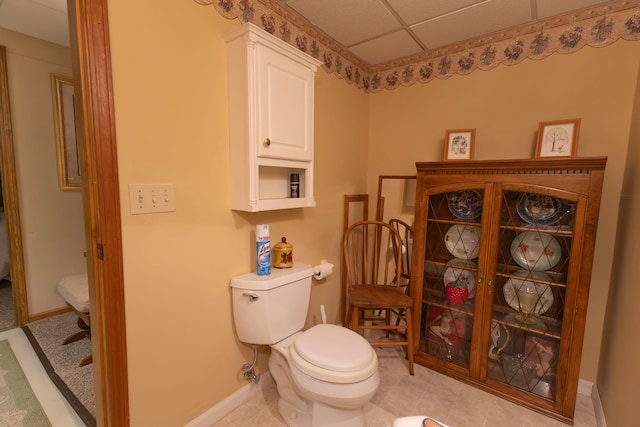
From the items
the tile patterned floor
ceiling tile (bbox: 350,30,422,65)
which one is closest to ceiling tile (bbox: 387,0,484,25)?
ceiling tile (bbox: 350,30,422,65)

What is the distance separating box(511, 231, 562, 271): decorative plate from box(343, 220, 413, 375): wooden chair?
2.23ft

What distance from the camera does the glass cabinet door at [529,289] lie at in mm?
1536

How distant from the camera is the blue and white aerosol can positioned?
1483 mm

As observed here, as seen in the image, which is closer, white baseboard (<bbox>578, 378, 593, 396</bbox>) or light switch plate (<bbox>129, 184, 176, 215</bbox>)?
light switch plate (<bbox>129, 184, 176, 215</bbox>)

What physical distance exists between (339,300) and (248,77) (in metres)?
1.74

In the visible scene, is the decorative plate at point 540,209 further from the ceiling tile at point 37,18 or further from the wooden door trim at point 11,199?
the wooden door trim at point 11,199

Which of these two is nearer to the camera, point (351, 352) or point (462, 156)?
point (351, 352)

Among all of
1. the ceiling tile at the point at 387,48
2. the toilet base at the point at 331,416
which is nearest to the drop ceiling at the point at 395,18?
the ceiling tile at the point at 387,48

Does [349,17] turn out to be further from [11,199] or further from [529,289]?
[11,199]

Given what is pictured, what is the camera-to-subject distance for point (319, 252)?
6.72 ft

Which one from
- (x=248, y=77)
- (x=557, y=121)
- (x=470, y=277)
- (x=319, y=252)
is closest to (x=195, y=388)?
(x=319, y=252)

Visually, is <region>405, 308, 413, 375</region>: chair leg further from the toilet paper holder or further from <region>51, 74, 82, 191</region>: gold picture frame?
<region>51, 74, 82, 191</region>: gold picture frame

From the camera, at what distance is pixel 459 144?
1931 millimetres

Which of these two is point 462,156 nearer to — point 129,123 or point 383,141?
point 383,141
